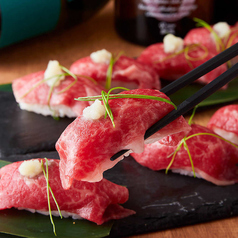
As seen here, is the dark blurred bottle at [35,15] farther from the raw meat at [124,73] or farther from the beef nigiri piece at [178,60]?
the beef nigiri piece at [178,60]

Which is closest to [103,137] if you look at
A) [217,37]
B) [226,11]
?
[217,37]

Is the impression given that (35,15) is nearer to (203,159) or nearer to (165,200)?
(203,159)

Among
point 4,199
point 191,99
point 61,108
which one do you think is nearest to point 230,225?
point 191,99

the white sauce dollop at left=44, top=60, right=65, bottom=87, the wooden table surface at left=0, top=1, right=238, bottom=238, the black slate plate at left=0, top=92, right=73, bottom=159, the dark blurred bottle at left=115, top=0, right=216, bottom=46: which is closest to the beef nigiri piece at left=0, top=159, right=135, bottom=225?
the black slate plate at left=0, top=92, right=73, bottom=159

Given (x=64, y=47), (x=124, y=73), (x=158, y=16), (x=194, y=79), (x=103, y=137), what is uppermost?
(x=194, y=79)

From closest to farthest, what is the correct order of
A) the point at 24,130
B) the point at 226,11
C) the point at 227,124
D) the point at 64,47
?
the point at 227,124
the point at 24,130
the point at 226,11
the point at 64,47

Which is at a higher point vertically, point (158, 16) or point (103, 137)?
point (103, 137)

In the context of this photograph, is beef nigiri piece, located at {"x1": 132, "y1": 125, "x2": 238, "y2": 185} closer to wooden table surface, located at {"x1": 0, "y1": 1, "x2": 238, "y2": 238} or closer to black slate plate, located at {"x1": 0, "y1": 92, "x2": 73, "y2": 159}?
black slate plate, located at {"x1": 0, "y1": 92, "x2": 73, "y2": 159}
